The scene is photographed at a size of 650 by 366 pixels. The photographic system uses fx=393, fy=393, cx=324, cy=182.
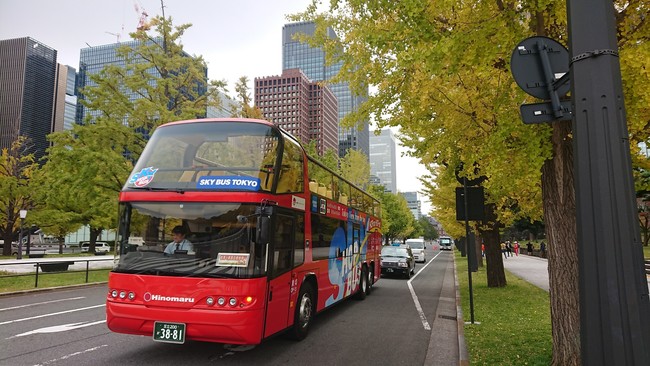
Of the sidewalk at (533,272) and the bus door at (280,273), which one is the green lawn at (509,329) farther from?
the sidewalk at (533,272)

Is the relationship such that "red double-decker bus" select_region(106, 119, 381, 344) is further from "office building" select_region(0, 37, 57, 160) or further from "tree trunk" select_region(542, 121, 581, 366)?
"office building" select_region(0, 37, 57, 160)

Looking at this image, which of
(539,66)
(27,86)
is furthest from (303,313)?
(27,86)

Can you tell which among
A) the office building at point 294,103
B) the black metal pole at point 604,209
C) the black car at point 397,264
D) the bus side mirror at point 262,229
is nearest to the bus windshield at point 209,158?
the bus side mirror at point 262,229

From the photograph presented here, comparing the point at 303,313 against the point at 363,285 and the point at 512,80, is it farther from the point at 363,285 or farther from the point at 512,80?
the point at 363,285

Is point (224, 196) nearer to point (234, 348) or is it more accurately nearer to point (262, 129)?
point (262, 129)

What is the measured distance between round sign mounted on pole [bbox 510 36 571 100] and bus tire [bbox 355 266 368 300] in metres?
10.1

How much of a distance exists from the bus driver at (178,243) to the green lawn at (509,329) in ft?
14.6

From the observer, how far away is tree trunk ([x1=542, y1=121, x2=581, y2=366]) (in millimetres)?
4859

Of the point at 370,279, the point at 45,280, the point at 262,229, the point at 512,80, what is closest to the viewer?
the point at 262,229

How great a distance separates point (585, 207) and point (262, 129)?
4.80 meters

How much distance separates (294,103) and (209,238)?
306ft

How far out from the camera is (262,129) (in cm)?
637

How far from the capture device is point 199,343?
6.84 meters

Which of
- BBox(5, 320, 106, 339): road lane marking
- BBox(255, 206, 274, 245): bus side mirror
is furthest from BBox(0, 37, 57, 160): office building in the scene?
BBox(255, 206, 274, 245): bus side mirror
